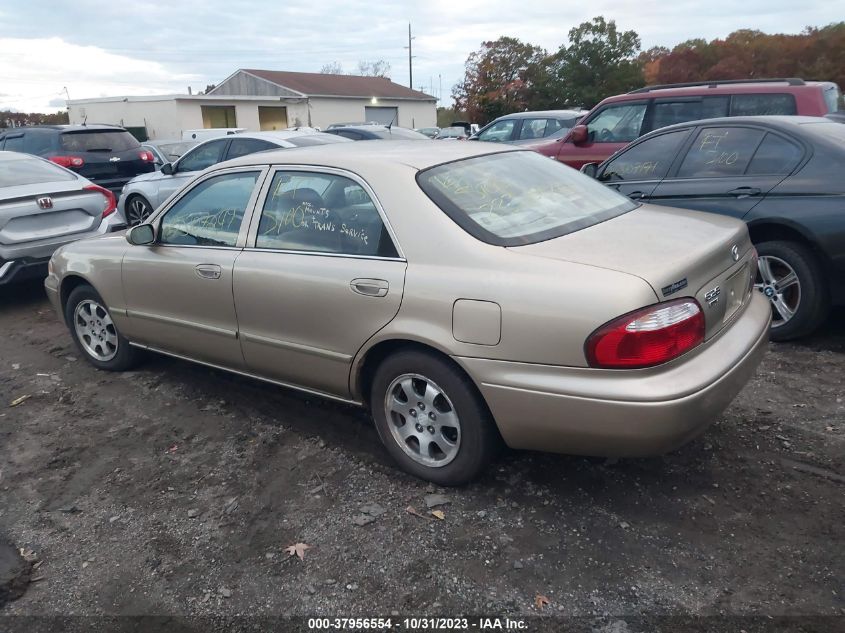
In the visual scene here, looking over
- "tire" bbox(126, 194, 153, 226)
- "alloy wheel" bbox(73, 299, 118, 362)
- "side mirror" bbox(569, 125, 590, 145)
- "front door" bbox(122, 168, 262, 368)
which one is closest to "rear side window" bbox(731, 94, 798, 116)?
"side mirror" bbox(569, 125, 590, 145)

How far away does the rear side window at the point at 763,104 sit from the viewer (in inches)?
288

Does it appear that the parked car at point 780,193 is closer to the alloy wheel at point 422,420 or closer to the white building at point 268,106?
the alloy wheel at point 422,420

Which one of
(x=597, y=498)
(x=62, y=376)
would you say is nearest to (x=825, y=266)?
(x=597, y=498)

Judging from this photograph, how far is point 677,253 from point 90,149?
10565mm

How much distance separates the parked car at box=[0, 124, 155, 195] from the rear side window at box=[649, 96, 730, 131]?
26.9 ft

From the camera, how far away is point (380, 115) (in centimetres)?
4572

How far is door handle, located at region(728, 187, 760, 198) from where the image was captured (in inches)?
196

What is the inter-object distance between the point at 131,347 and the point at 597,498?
346cm

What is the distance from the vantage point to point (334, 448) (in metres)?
3.88

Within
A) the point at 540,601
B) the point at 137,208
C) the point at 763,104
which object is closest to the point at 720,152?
the point at 763,104

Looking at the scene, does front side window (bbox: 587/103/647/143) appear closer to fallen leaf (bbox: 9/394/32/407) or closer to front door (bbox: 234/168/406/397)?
front door (bbox: 234/168/406/397)

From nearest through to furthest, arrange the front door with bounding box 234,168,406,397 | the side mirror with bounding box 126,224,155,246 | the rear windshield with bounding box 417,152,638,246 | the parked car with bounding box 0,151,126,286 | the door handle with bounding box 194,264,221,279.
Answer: the rear windshield with bounding box 417,152,638,246
the front door with bounding box 234,168,406,397
the door handle with bounding box 194,264,221,279
the side mirror with bounding box 126,224,155,246
the parked car with bounding box 0,151,126,286

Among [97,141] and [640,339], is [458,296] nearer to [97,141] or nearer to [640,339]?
[640,339]

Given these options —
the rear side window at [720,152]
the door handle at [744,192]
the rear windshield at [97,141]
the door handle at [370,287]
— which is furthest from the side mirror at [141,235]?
the rear windshield at [97,141]
